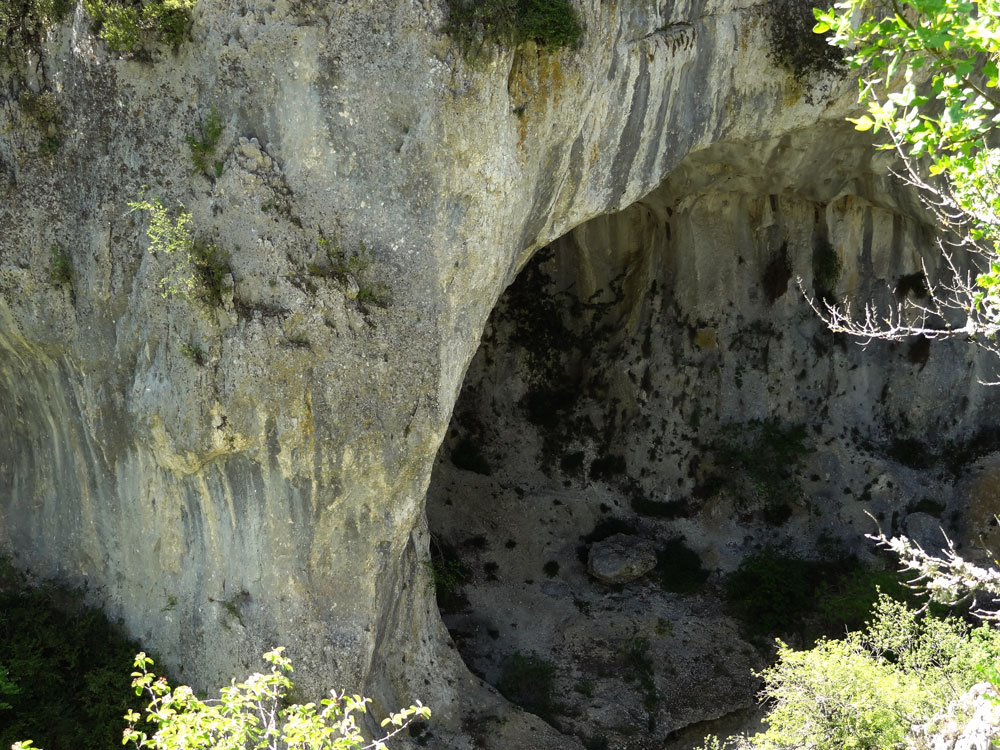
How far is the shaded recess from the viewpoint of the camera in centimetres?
1731

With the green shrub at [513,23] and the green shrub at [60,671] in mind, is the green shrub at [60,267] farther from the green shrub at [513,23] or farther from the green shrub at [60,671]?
the green shrub at [513,23]

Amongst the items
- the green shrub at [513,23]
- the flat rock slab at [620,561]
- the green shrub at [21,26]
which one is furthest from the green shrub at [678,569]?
the green shrub at [21,26]

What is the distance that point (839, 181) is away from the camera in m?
17.8

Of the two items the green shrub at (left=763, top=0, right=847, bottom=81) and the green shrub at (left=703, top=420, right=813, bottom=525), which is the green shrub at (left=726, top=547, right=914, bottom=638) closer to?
the green shrub at (left=703, top=420, right=813, bottom=525)

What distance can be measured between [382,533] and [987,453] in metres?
12.9

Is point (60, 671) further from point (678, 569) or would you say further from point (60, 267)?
point (678, 569)

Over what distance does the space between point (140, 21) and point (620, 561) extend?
12482 millimetres

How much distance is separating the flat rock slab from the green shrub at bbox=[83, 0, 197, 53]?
12039mm

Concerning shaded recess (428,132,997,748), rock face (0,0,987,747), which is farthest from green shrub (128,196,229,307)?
shaded recess (428,132,997,748)

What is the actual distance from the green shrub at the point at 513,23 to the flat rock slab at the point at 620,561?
10328 millimetres

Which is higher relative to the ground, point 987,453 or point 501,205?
point 501,205

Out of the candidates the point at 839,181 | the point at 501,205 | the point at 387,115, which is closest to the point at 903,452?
the point at 839,181

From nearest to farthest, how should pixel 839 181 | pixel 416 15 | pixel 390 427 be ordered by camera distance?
pixel 416 15
pixel 390 427
pixel 839 181

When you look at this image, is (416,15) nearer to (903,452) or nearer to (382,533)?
(382,533)
